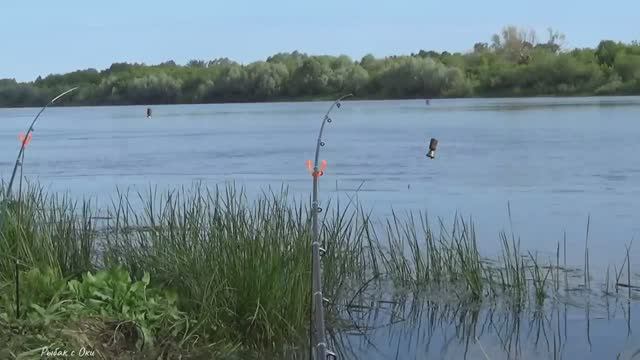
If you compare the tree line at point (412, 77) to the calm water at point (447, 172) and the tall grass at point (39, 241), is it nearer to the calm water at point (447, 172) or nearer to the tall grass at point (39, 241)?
the calm water at point (447, 172)

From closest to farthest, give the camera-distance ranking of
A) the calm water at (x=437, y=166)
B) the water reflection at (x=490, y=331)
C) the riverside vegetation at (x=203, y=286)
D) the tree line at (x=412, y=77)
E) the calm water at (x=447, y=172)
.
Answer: the riverside vegetation at (x=203, y=286), the water reflection at (x=490, y=331), the calm water at (x=447, y=172), the calm water at (x=437, y=166), the tree line at (x=412, y=77)

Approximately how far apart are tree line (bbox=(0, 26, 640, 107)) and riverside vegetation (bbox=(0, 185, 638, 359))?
33427 mm

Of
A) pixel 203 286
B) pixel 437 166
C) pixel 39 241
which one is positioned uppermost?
pixel 39 241

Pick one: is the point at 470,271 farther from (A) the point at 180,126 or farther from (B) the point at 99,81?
(B) the point at 99,81

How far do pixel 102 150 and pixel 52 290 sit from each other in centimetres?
1760

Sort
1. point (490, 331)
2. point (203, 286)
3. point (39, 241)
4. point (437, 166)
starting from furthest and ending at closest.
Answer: point (437, 166)
point (490, 331)
point (39, 241)
point (203, 286)

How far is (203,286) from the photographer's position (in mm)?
5195

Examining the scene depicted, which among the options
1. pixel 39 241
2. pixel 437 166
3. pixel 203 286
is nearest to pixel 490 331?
pixel 203 286

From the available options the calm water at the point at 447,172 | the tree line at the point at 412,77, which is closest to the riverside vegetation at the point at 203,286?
the calm water at the point at 447,172

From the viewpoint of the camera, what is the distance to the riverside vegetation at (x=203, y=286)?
4.57 m

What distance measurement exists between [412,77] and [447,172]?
31520 millimetres

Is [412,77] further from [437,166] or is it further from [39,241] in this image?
[39,241]

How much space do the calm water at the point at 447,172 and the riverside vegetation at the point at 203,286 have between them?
18.0 inches

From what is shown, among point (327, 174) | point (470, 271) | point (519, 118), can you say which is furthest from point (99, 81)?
point (470, 271)
